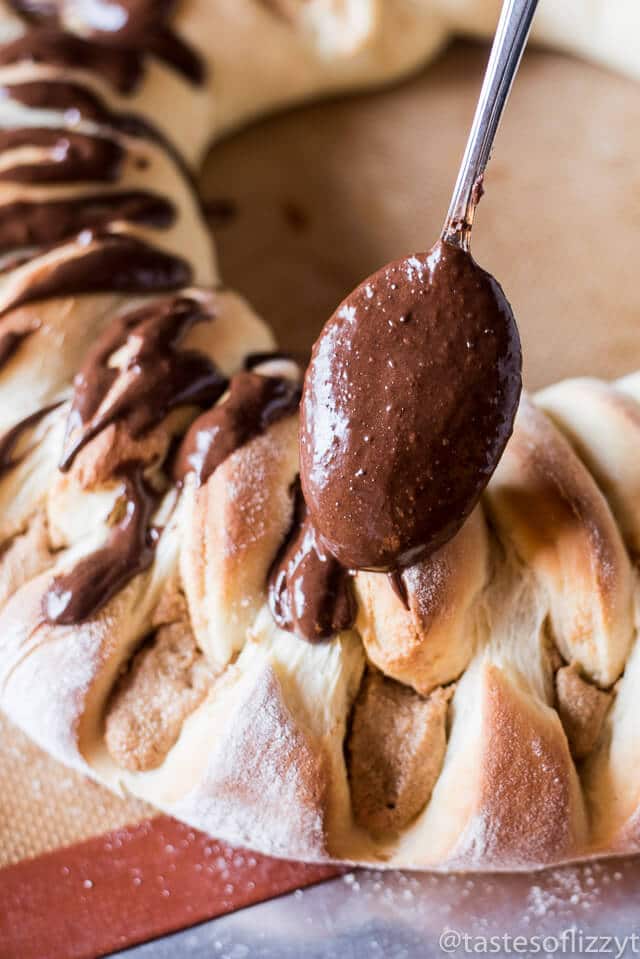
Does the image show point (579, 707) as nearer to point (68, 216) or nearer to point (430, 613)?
point (430, 613)

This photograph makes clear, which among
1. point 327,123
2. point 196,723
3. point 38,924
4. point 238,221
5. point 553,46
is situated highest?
point 553,46

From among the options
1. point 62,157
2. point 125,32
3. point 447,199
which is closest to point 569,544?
point 447,199

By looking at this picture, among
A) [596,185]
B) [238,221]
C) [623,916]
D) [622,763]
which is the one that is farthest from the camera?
[238,221]

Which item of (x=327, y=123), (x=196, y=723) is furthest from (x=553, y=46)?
(x=196, y=723)

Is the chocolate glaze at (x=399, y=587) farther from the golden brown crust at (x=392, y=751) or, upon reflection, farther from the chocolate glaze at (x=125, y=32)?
the chocolate glaze at (x=125, y=32)

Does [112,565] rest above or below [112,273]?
below

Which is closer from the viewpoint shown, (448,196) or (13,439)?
(13,439)

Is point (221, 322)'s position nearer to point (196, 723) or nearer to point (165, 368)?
point (165, 368)
